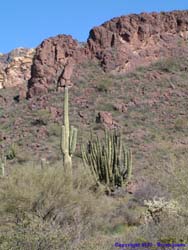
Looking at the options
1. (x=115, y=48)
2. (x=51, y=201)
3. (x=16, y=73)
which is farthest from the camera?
(x=16, y=73)

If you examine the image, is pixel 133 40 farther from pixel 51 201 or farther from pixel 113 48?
pixel 51 201

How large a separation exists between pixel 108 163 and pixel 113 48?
73.5 feet

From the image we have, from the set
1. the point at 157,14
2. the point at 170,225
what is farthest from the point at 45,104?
the point at 170,225

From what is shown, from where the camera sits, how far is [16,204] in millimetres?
12055

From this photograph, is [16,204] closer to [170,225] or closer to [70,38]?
[170,225]

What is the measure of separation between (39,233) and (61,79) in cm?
3222

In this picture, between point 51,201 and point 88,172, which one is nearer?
point 51,201

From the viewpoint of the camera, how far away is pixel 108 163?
723 inches

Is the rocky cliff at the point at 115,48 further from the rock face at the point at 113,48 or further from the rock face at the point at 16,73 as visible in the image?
the rock face at the point at 16,73

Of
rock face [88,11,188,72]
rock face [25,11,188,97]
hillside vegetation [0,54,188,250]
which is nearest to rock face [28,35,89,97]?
rock face [25,11,188,97]

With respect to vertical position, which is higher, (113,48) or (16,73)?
(113,48)

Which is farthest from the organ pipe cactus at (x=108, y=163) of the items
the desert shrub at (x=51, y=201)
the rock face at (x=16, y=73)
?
the rock face at (x=16, y=73)

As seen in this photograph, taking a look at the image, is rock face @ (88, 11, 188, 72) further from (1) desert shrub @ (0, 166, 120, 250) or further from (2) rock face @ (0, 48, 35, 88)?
(1) desert shrub @ (0, 166, 120, 250)

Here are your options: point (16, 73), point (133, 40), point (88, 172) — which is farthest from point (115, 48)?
point (88, 172)
